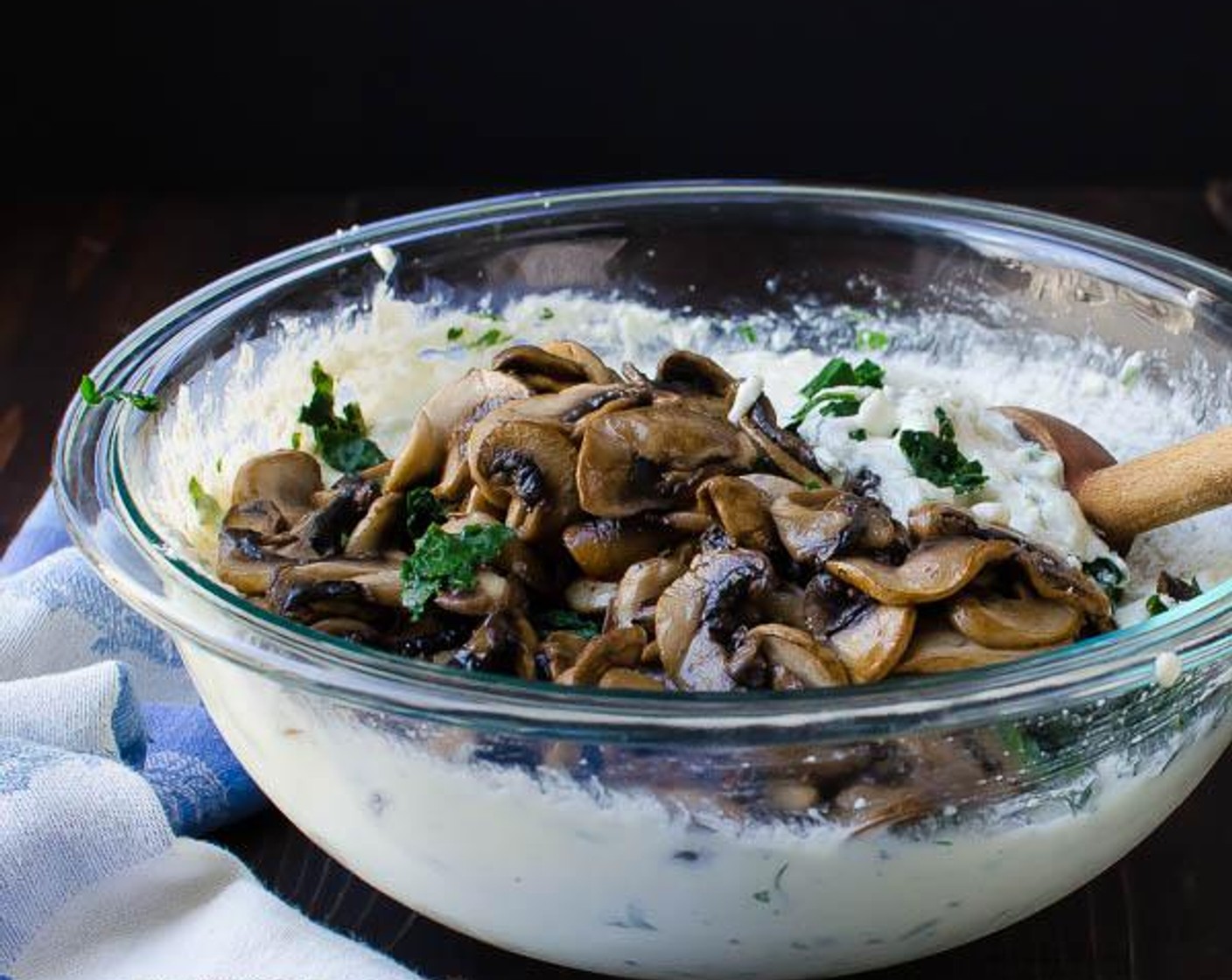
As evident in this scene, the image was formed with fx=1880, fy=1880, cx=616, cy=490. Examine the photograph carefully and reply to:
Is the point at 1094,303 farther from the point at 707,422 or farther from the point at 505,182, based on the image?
the point at 505,182

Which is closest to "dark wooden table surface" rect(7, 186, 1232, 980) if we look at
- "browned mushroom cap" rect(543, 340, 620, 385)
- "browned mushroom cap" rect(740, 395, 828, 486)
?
"browned mushroom cap" rect(740, 395, 828, 486)

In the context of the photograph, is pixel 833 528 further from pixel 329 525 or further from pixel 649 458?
pixel 329 525

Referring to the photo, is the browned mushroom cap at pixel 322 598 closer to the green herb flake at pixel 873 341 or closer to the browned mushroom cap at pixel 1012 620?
the browned mushroom cap at pixel 1012 620

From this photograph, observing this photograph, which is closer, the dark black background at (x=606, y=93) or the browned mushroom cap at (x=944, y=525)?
the browned mushroom cap at (x=944, y=525)

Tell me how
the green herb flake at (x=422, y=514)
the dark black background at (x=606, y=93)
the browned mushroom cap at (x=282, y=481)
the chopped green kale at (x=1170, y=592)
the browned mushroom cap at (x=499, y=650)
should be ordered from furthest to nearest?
the dark black background at (x=606, y=93), the browned mushroom cap at (x=282, y=481), the green herb flake at (x=422, y=514), the chopped green kale at (x=1170, y=592), the browned mushroom cap at (x=499, y=650)

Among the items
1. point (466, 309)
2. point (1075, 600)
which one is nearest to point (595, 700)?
point (1075, 600)

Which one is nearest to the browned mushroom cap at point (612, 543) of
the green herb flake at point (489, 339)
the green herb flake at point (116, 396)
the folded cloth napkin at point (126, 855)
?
the folded cloth napkin at point (126, 855)

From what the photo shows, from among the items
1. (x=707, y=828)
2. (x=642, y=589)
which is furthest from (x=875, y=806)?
(x=642, y=589)
